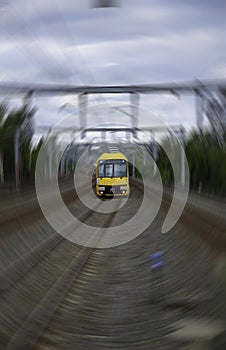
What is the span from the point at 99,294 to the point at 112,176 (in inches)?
803

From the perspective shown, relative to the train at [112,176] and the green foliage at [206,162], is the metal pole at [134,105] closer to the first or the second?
the train at [112,176]

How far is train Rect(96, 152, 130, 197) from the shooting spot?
27.5 m

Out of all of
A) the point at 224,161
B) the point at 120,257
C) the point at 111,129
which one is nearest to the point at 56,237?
the point at 120,257

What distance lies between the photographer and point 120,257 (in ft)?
33.3

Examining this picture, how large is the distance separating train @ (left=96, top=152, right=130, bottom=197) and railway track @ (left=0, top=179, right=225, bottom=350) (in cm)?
1647

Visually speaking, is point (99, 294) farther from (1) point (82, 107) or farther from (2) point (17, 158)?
(2) point (17, 158)

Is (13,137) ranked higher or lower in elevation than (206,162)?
higher

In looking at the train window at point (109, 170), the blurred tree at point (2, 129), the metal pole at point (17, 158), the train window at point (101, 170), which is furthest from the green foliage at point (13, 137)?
the train window at point (109, 170)

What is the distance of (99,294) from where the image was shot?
711cm

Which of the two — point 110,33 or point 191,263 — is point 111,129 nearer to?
point 110,33

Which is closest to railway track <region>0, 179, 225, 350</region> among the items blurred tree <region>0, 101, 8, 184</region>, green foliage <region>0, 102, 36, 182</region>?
blurred tree <region>0, 101, 8, 184</region>

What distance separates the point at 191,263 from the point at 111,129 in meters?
26.9

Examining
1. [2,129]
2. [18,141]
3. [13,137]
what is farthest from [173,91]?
[13,137]

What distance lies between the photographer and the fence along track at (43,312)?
182 inches
